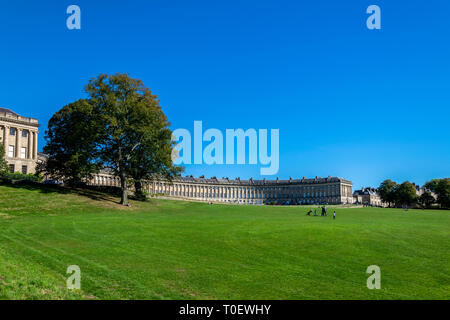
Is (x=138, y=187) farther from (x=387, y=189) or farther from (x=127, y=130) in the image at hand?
(x=387, y=189)

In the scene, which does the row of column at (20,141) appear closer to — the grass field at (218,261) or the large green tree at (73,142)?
the large green tree at (73,142)

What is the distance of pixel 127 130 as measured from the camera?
51.3 metres

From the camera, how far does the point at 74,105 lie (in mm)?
55094

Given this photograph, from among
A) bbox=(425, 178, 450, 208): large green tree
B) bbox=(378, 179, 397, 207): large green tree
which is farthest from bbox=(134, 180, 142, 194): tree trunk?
A: bbox=(378, 179, 397, 207): large green tree

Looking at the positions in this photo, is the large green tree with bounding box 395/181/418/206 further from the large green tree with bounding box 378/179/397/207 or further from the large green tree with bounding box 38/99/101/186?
the large green tree with bounding box 38/99/101/186

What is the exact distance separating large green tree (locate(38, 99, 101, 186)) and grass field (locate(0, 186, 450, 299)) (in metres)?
22.5

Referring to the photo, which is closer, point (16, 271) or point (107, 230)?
point (16, 271)

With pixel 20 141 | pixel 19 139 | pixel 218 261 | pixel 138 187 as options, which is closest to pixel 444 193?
pixel 138 187

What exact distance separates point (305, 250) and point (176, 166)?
3978cm

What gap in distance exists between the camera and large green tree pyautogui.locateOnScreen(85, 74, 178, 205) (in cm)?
5075
